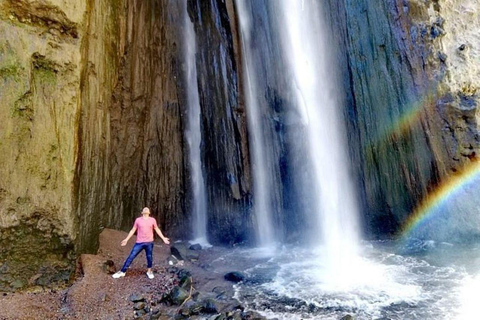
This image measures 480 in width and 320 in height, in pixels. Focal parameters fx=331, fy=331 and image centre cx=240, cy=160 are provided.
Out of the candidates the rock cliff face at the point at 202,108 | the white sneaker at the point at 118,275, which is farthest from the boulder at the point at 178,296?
the rock cliff face at the point at 202,108

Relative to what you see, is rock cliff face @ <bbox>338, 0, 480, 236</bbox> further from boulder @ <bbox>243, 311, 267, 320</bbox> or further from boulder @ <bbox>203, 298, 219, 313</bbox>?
boulder @ <bbox>203, 298, 219, 313</bbox>

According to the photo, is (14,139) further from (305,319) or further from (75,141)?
(305,319)

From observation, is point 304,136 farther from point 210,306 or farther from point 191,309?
point 191,309

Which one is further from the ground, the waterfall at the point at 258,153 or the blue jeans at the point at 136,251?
the waterfall at the point at 258,153

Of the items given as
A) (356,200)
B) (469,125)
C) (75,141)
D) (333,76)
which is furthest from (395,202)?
(75,141)

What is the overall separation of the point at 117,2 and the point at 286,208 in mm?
10413

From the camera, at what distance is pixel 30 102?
778cm

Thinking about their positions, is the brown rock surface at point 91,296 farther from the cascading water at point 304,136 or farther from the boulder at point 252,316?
the cascading water at point 304,136

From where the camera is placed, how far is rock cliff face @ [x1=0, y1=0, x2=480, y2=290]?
7848 millimetres

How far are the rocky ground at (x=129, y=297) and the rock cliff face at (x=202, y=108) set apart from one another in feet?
1.95

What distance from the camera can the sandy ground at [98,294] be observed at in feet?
21.1

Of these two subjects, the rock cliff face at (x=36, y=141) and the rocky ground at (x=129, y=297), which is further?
the rock cliff face at (x=36, y=141)

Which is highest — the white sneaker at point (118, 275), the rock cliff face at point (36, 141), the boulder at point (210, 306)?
the rock cliff face at point (36, 141)

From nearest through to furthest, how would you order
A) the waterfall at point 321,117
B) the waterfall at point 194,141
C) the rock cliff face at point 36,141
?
the rock cliff face at point 36,141
the waterfall at point 321,117
the waterfall at point 194,141
